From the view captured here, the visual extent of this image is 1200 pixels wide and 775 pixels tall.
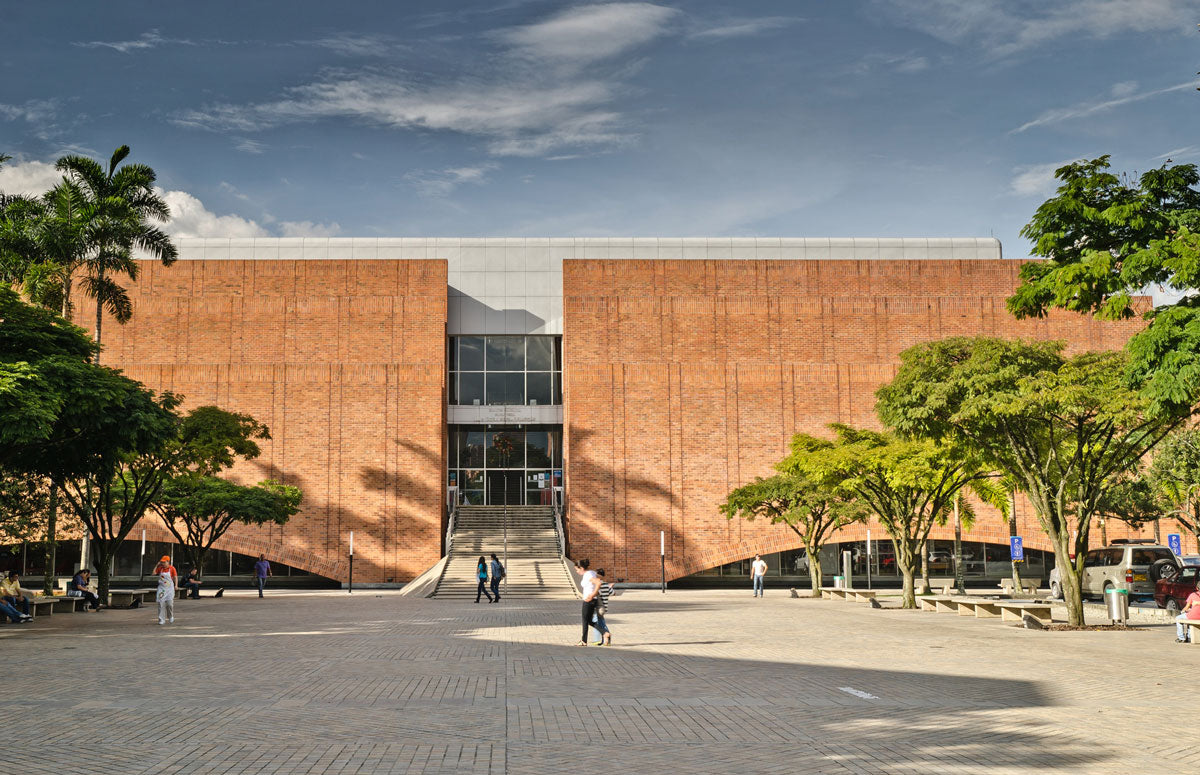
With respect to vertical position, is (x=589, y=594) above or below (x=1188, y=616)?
above

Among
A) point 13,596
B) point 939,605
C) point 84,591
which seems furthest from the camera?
point 939,605

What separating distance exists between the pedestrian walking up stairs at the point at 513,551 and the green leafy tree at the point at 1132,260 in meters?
21.3

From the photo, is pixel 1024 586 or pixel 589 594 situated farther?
pixel 1024 586

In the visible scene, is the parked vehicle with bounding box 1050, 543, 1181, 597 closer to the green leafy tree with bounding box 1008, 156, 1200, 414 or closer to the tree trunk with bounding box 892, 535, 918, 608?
the tree trunk with bounding box 892, 535, 918, 608

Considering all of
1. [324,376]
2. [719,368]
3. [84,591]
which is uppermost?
[719,368]

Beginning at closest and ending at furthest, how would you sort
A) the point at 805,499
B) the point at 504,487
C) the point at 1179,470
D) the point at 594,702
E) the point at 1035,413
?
the point at 594,702, the point at 1035,413, the point at 805,499, the point at 1179,470, the point at 504,487

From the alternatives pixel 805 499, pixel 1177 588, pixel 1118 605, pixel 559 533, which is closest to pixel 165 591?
pixel 1118 605

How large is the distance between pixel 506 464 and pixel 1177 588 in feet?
109

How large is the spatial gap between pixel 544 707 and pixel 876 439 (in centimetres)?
2509

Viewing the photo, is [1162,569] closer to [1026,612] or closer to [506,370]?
[1026,612]

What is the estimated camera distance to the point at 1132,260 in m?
16.2

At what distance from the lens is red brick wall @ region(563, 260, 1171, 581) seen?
47.8 m

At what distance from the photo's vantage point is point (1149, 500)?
1880 inches

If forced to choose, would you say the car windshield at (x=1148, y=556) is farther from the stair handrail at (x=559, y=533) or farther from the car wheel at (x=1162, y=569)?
the stair handrail at (x=559, y=533)
